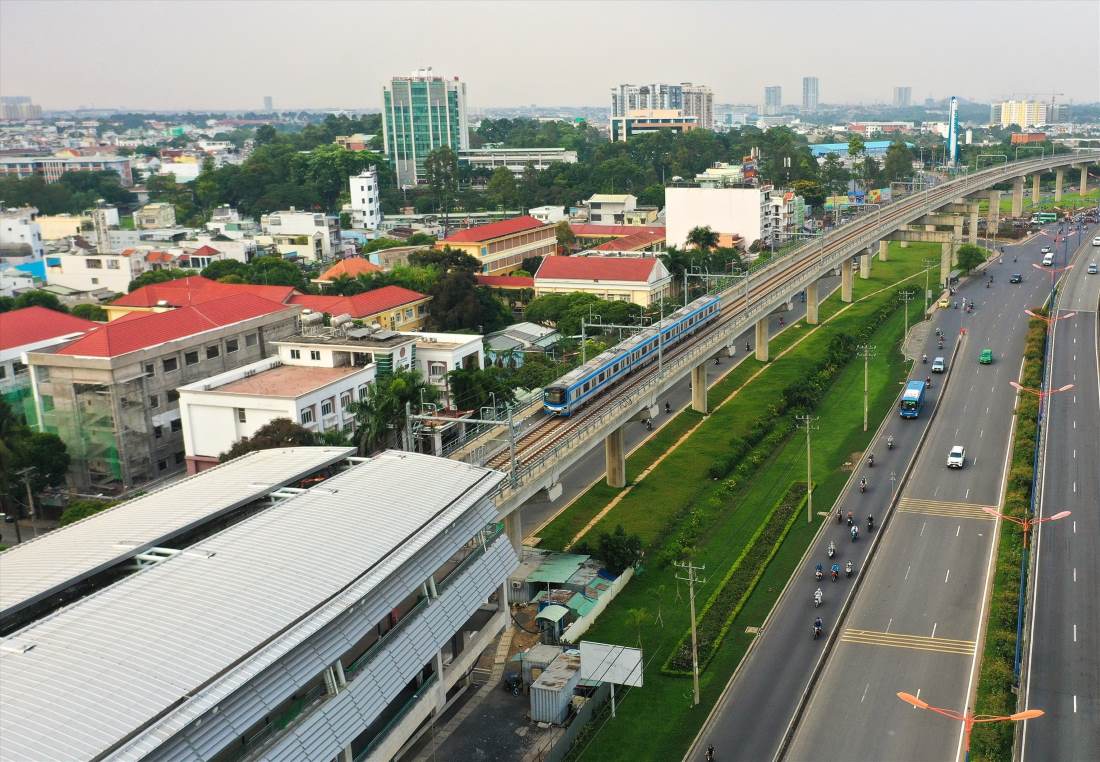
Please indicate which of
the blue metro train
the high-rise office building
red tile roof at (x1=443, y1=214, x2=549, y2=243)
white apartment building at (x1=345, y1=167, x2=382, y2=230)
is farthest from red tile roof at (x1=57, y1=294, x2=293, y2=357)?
the high-rise office building

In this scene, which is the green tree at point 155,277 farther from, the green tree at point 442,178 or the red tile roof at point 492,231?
the green tree at point 442,178

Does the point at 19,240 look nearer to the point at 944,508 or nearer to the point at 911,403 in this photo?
the point at 911,403

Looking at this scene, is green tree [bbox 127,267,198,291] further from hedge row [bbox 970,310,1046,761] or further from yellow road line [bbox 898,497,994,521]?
hedge row [bbox 970,310,1046,761]

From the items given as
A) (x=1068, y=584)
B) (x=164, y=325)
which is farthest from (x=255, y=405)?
(x=1068, y=584)

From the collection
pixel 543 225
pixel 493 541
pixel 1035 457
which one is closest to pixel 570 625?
pixel 493 541

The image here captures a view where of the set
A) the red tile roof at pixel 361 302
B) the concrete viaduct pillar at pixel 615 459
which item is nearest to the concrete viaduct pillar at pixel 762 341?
the red tile roof at pixel 361 302

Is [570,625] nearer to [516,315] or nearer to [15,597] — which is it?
[15,597]
